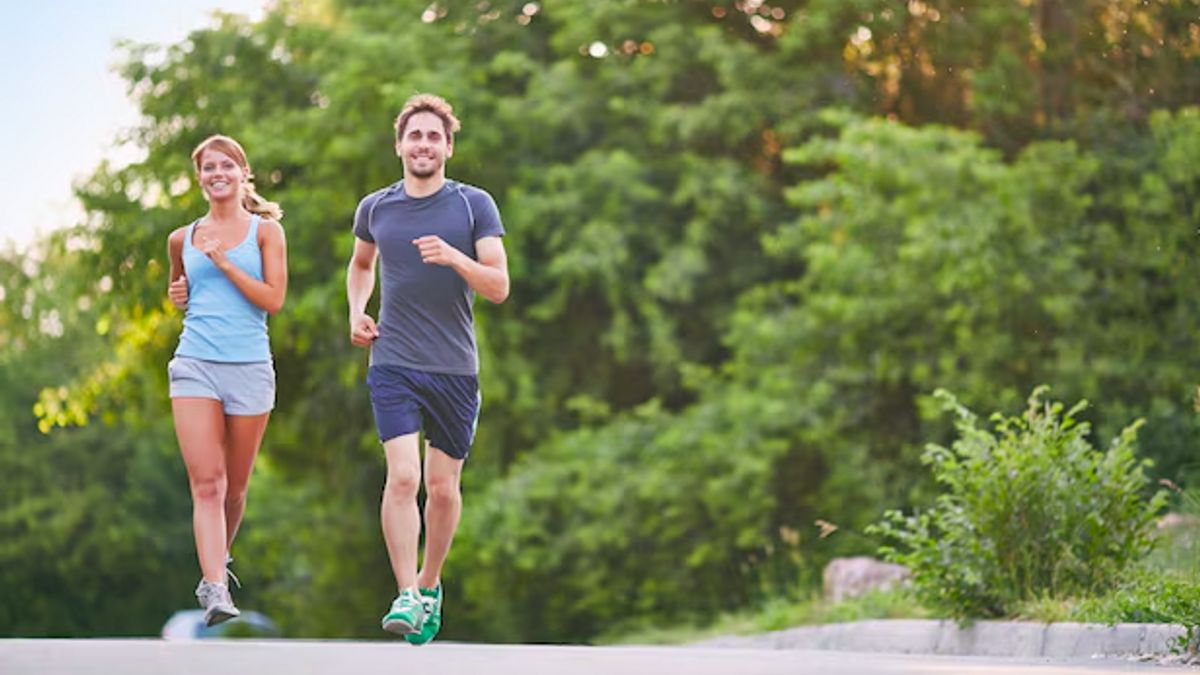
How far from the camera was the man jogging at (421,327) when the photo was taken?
983cm

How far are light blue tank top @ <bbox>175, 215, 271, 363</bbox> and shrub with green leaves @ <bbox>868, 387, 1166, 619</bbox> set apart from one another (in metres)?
4.70

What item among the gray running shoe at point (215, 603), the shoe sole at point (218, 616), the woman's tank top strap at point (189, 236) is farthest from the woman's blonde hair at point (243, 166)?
the shoe sole at point (218, 616)

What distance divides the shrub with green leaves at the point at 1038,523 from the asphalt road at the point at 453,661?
204 cm

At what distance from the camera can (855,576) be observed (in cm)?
1912

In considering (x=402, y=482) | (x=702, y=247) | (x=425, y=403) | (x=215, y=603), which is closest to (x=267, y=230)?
(x=425, y=403)

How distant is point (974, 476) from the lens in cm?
1359

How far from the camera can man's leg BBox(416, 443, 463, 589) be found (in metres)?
10.1

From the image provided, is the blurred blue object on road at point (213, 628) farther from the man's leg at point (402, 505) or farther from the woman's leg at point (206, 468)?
the man's leg at point (402, 505)

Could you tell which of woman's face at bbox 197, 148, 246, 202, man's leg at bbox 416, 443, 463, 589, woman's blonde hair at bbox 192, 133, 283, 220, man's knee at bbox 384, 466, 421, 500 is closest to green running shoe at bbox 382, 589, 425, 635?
man's leg at bbox 416, 443, 463, 589

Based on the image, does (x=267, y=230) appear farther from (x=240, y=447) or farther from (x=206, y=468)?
(x=206, y=468)

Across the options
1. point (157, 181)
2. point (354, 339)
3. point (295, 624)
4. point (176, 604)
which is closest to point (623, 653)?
point (354, 339)

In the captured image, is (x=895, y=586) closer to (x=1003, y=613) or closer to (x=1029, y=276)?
(x=1003, y=613)

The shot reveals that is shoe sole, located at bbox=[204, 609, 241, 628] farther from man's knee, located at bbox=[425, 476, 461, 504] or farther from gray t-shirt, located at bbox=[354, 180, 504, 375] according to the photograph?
gray t-shirt, located at bbox=[354, 180, 504, 375]

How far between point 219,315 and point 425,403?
37.3 inches
